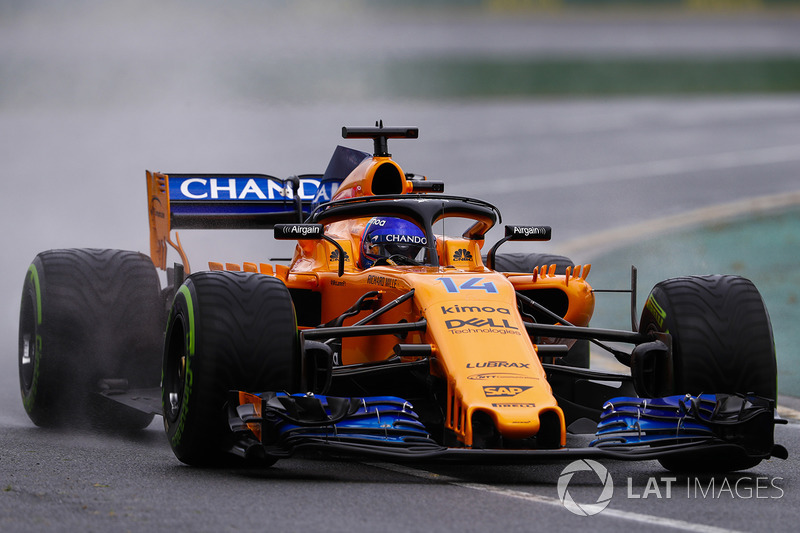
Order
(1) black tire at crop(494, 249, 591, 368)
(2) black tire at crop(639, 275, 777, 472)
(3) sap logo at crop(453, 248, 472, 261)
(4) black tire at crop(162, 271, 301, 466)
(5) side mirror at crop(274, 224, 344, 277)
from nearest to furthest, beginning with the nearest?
(4) black tire at crop(162, 271, 301, 466) < (2) black tire at crop(639, 275, 777, 472) < (5) side mirror at crop(274, 224, 344, 277) < (3) sap logo at crop(453, 248, 472, 261) < (1) black tire at crop(494, 249, 591, 368)

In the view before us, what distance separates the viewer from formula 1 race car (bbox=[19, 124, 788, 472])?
638cm

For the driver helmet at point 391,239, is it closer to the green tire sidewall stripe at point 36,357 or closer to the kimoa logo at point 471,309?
the kimoa logo at point 471,309

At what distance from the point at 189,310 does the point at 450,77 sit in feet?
90.4

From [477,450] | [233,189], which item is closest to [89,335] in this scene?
[233,189]

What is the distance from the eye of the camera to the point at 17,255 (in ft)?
50.8

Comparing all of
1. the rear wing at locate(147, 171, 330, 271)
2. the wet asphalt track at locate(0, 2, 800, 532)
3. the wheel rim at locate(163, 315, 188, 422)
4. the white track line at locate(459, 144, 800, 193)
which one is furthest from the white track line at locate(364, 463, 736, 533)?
the white track line at locate(459, 144, 800, 193)

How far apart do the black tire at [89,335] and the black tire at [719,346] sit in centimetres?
380

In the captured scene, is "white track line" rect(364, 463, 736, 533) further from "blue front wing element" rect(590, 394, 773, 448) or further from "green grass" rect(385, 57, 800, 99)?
"green grass" rect(385, 57, 800, 99)

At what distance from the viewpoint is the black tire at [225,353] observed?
262 inches

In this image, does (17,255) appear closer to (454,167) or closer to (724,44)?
(454,167)

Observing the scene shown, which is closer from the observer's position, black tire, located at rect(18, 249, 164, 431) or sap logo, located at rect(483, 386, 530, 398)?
sap logo, located at rect(483, 386, 530, 398)

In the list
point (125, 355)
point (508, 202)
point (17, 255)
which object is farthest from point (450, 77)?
point (125, 355)

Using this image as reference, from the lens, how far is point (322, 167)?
2238 cm

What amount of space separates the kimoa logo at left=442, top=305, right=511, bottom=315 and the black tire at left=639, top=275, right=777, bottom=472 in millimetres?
986
